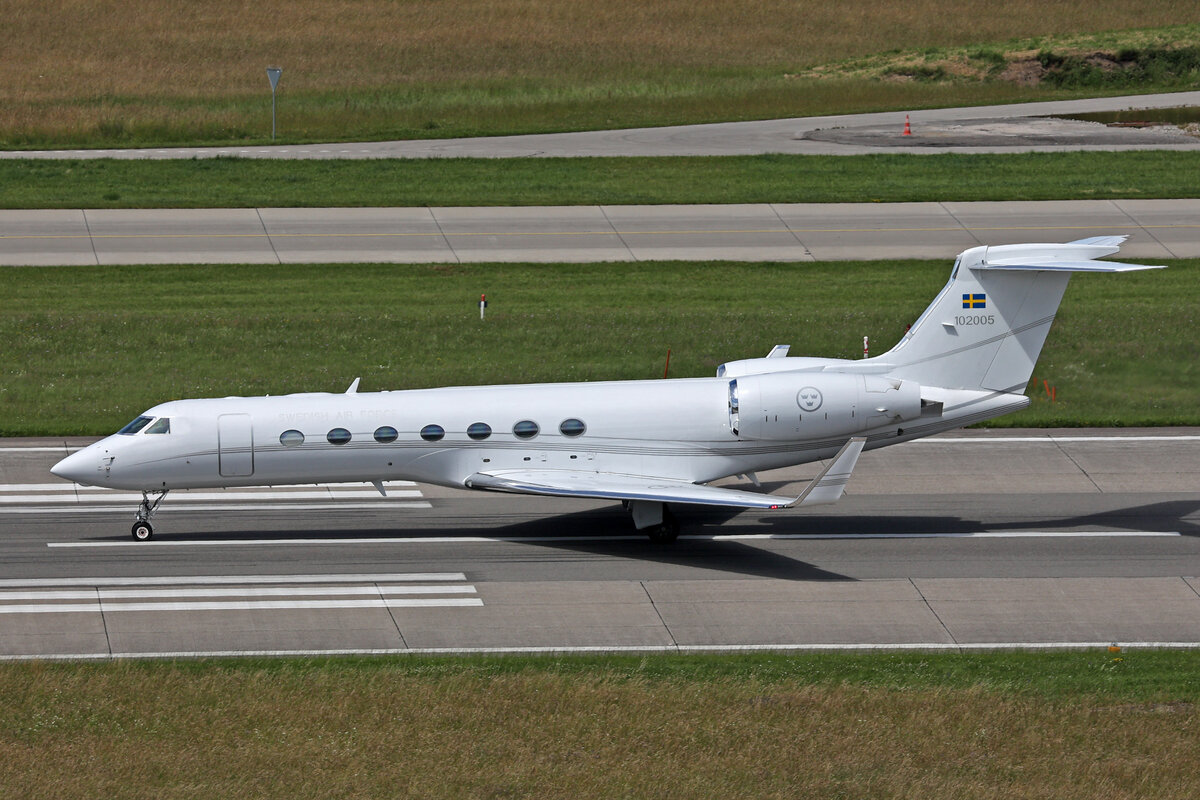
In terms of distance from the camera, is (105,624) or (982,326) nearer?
(105,624)

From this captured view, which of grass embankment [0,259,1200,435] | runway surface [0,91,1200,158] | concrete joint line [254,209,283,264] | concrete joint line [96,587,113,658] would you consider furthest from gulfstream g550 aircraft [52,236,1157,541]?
runway surface [0,91,1200,158]

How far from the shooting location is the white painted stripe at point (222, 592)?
24609 millimetres

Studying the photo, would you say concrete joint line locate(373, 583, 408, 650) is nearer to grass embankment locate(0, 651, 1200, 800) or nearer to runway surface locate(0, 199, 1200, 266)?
grass embankment locate(0, 651, 1200, 800)

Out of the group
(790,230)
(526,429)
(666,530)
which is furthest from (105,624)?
(790,230)

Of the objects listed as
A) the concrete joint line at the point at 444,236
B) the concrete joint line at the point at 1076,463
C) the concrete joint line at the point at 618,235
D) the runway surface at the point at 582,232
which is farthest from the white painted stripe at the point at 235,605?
the concrete joint line at the point at 618,235

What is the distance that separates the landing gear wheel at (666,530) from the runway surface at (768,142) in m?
31.9

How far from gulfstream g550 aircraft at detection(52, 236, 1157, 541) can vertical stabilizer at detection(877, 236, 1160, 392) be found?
0.23ft

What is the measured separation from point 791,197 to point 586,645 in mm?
30843

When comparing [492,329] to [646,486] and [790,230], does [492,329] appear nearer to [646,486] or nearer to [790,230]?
[790,230]

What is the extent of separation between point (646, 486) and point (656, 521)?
1074 mm

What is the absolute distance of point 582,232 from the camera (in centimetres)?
4756

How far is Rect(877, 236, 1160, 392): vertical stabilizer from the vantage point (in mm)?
27391

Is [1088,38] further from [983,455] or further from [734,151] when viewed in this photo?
[983,455]

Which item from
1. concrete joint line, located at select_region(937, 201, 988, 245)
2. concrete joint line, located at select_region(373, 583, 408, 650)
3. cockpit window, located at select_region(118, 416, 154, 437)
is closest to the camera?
concrete joint line, located at select_region(373, 583, 408, 650)
